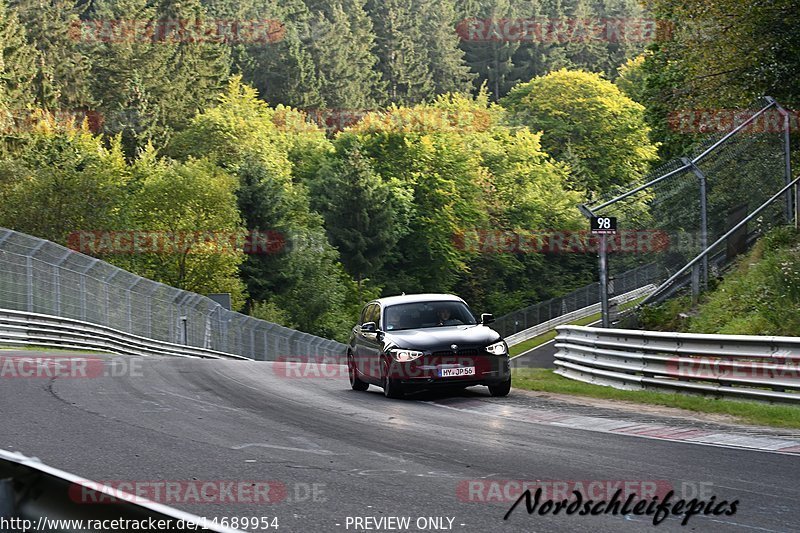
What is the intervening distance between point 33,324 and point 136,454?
2193 centimetres

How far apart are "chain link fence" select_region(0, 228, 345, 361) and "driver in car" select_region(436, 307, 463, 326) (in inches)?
623

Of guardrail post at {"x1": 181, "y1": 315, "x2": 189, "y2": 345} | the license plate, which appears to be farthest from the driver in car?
guardrail post at {"x1": 181, "y1": 315, "x2": 189, "y2": 345}

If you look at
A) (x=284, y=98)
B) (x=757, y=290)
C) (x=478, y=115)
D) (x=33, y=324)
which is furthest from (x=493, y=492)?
(x=284, y=98)

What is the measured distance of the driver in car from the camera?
16.8 meters

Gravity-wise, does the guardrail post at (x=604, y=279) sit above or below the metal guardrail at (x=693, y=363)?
above

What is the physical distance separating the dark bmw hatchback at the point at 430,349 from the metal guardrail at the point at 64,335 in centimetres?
1533

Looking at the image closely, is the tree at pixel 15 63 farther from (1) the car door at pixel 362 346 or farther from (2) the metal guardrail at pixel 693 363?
(2) the metal guardrail at pixel 693 363

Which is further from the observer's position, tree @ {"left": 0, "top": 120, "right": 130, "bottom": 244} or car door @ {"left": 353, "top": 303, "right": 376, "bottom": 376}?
tree @ {"left": 0, "top": 120, "right": 130, "bottom": 244}

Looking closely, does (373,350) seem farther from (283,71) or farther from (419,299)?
(283,71)

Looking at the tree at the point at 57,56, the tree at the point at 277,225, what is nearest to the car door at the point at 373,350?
the tree at the point at 277,225

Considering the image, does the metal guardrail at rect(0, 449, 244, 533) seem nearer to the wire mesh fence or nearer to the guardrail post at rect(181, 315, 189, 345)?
the wire mesh fence

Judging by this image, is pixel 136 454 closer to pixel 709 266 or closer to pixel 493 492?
pixel 493 492

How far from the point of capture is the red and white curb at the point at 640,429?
10242 millimetres

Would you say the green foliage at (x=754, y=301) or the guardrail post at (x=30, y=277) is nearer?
the green foliage at (x=754, y=301)
